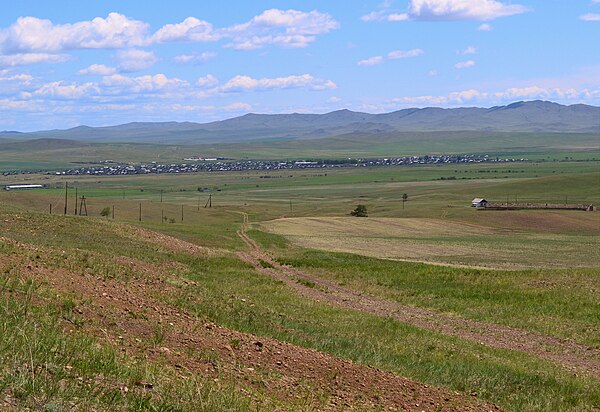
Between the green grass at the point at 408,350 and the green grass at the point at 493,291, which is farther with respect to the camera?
the green grass at the point at 493,291

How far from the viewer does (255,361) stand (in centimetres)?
1216

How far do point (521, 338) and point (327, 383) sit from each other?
11219mm

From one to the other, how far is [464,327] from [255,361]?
39.5 feet

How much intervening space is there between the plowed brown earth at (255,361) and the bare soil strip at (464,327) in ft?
23.9

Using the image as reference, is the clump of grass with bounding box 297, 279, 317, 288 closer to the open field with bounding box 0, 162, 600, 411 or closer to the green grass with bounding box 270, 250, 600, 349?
the open field with bounding box 0, 162, 600, 411

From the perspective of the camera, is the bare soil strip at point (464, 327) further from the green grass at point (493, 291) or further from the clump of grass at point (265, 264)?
the clump of grass at point (265, 264)

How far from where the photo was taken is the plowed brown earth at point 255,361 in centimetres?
1109

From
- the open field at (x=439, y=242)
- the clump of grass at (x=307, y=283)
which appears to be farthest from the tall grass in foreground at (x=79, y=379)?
the open field at (x=439, y=242)

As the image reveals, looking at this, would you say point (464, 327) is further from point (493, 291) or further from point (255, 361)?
point (255, 361)

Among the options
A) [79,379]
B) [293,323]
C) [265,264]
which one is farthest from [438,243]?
[79,379]

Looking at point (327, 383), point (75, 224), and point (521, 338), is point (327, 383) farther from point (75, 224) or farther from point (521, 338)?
point (75, 224)

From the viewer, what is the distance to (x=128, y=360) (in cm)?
1043

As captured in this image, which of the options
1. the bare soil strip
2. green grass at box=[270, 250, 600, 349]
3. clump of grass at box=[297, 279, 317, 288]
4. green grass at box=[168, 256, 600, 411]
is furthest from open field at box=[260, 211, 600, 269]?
green grass at box=[168, 256, 600, 411]

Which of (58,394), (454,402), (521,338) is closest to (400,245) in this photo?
(521,338)
